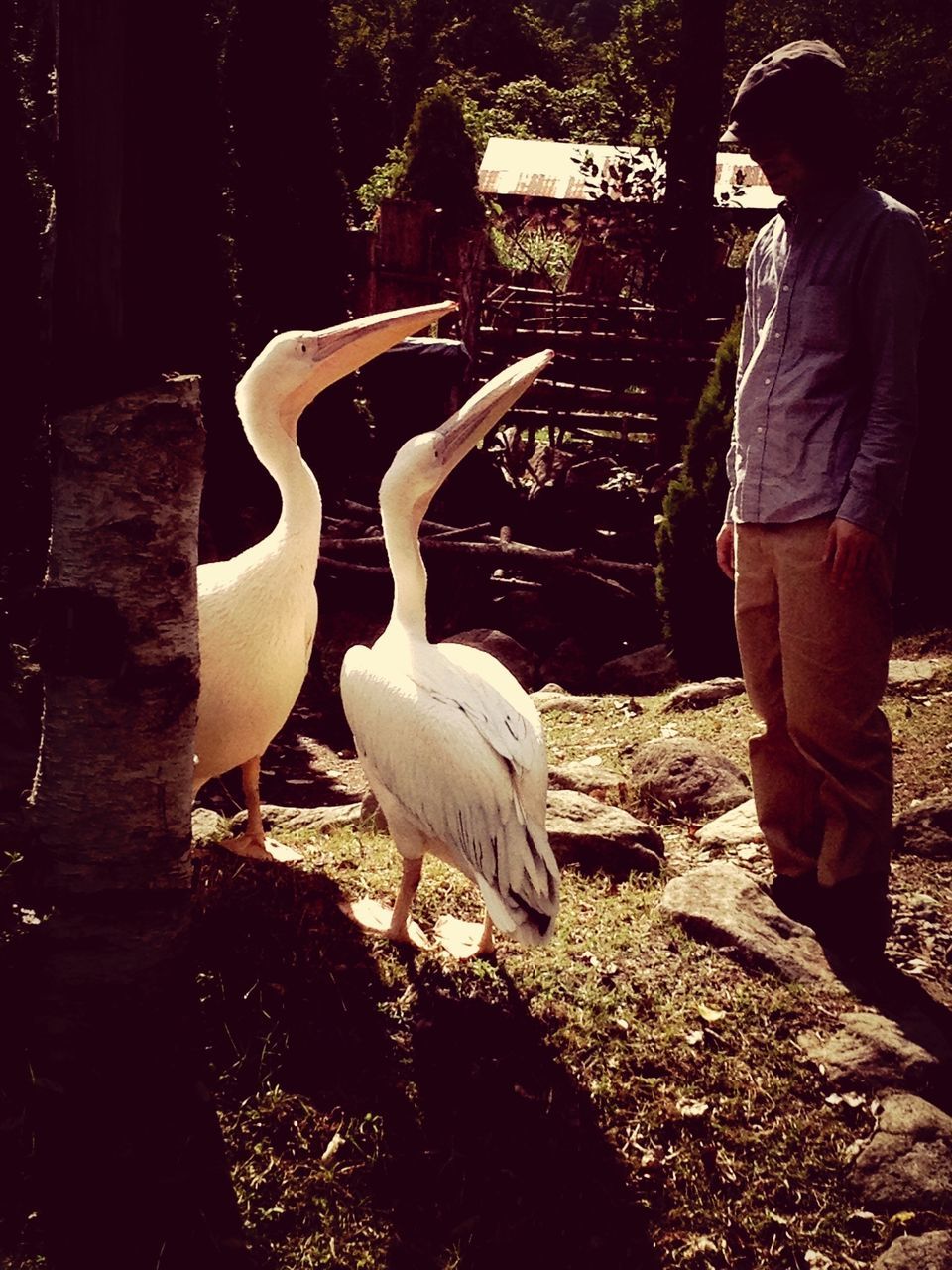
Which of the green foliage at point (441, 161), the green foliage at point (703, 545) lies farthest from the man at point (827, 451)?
the green foliage at point (441, 161)

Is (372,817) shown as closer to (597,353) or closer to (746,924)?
(746,924)

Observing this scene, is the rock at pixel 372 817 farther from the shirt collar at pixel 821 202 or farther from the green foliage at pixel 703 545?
the green foliage at pixel 703 545

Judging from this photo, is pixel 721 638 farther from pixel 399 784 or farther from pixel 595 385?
pixel 595 385

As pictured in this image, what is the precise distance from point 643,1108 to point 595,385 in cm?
941

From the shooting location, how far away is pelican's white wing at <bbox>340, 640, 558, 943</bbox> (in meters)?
2.91

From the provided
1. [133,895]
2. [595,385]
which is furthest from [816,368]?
[595,385]

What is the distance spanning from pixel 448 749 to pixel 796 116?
1.97 meters

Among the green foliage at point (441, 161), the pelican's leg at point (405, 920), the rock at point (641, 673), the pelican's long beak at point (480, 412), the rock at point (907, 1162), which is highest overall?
the green foliage at point (441, 161)

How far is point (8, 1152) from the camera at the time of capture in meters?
2.20

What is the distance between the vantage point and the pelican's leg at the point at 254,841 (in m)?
3.80

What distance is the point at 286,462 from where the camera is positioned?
3.91 m

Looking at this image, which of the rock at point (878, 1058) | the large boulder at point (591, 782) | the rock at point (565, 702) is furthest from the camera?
the rock at point (565, 702)

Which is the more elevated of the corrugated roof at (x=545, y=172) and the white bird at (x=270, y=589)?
the corrugated roof at (x=545, y=172)

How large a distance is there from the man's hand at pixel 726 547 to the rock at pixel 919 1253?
6.38 feet
